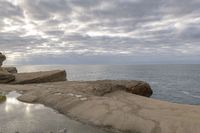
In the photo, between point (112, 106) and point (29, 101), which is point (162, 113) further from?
point (29, 101)

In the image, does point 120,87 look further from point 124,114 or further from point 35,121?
point 35,121

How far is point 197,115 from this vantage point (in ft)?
49.8

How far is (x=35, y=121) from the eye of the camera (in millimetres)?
15047

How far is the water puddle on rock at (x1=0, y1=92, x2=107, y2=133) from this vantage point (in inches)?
532

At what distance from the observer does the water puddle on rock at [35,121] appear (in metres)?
13.5

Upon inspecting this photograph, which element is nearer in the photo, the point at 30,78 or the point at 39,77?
the point at 30,78

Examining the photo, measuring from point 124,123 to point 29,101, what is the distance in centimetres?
1002

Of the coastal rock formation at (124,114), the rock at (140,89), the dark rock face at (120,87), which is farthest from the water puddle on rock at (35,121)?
the rock at (140,89)

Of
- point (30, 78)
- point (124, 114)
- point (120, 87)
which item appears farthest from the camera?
point (30, 78)

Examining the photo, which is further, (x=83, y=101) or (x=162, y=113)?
(x=83, y=101)

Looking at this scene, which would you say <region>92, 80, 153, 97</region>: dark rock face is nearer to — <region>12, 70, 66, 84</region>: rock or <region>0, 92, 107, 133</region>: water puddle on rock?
<region>0, 92, 107, 133</region>: water puddle on rock

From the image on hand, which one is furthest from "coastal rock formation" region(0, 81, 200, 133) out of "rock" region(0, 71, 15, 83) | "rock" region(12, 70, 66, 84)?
"rock" region(0, 71, 15, 83)

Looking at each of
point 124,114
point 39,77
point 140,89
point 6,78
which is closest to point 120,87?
point 140,89

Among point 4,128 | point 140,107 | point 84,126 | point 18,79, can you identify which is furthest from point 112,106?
point 18,79
